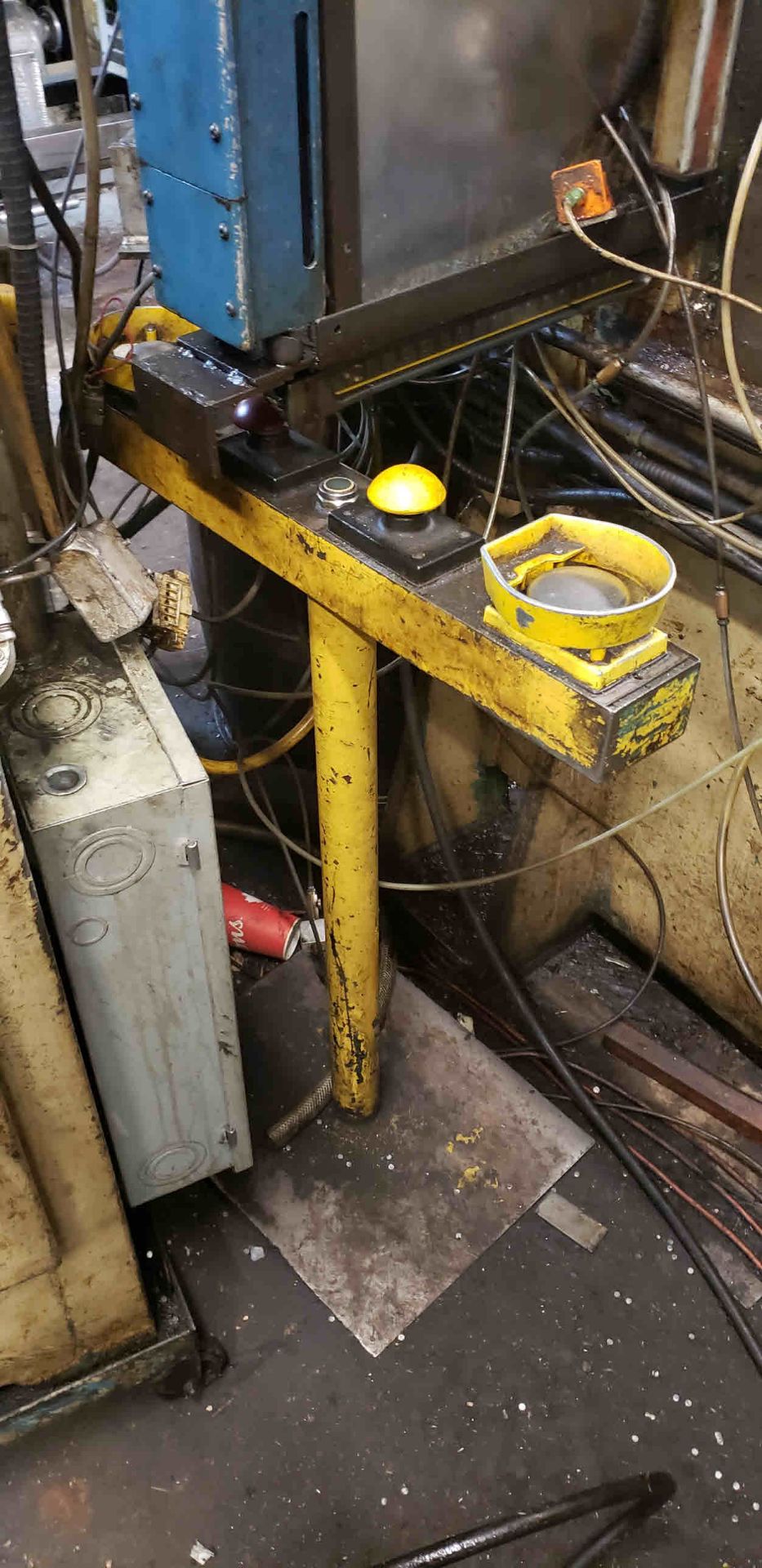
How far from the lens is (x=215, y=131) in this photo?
34.2 inches

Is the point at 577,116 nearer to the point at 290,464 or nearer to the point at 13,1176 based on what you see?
the point at 290,464

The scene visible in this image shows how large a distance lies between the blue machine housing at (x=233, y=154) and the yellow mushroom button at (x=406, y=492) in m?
0.17

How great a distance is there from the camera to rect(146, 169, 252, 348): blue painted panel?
0.92 m

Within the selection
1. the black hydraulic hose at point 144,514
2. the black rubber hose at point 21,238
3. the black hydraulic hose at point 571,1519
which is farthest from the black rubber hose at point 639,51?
the black hydraulic hose at point 571,1519

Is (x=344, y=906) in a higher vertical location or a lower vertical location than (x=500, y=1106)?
higher

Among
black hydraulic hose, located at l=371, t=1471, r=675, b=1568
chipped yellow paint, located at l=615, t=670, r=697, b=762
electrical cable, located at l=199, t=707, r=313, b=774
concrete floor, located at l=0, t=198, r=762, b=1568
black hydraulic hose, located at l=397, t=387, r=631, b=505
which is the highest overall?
chipped yellow paint, located at l=615, t=670, r=697, b=762

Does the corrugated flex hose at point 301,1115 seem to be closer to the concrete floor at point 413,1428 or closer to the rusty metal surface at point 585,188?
the concrete floor at point 413,1428

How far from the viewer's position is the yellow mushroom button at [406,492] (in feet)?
3.13

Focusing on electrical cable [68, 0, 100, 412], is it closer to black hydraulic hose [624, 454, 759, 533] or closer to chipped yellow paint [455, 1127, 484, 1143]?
black hydraulic hose [624, 454, 759, 533]

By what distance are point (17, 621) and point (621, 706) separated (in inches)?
25.4

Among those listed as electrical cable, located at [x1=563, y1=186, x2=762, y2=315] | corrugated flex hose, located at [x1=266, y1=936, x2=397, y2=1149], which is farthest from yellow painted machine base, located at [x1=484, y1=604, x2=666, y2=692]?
corrugated flex hose, located at [x1=266, y1=936, x2=397, y2=1149]

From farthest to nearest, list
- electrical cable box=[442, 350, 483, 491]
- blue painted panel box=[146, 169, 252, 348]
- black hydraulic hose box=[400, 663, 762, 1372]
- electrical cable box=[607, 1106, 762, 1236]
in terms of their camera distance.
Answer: electrical cable box=[607, 1106, 762, 1236], black hydraulic hose box=[400, 663, 762, 1372], electrical cable box=[442, 350, 483, 491], blue painted panel box=[146, 169, 252, 348]

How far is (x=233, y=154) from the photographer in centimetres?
87

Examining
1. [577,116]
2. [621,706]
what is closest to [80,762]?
[621,706]
